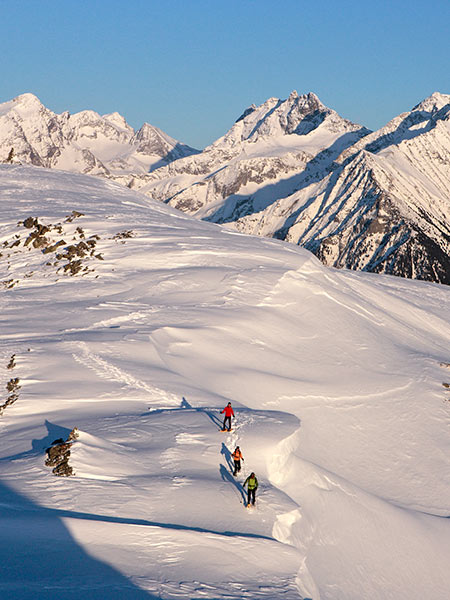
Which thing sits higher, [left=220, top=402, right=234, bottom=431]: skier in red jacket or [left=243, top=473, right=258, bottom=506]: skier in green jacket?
[left=220, top=402, right=234, bottom=431]: skier in red jacket

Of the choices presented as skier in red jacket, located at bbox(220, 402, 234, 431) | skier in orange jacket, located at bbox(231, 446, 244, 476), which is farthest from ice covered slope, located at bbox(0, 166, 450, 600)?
skier in orange jacket, located at bbox(231, 446, 244, 476)

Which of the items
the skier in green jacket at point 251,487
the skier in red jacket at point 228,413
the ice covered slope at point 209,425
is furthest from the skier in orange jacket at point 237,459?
the skier in red jacket at point 228,413

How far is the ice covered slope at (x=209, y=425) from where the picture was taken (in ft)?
54.0

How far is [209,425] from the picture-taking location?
2495 centimetres

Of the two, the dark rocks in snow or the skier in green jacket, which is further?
the dark rocks in snow

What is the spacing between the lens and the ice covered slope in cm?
1645

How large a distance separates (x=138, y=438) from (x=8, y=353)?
38.5ft

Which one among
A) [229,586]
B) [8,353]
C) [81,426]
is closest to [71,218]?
[8,353]

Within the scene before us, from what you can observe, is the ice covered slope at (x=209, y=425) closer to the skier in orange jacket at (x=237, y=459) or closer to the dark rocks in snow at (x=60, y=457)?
the dark rocks in snow at (x=60, y=457)

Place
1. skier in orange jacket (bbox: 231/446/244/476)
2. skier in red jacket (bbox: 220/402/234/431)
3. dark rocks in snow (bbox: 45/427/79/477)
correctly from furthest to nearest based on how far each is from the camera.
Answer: skier in red jacket (bbox: 220/402/234/431) → skier in orange jacket (bbox: 231/446/244/476) → dark rocks in snow (bbox: 45/427/79/477)

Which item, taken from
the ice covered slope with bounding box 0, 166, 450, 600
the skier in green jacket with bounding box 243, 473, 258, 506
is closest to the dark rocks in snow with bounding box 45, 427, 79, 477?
the ice covered slope with bounding box 0, 166, 450, 600

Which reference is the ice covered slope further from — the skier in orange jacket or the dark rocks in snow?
the skier in orange jacket

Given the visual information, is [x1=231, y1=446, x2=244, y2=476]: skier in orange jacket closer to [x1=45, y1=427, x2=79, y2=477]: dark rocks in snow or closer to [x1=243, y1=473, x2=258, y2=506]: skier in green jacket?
[x1=243, y1=473, x2=258, y2=506]: skier in green jacket

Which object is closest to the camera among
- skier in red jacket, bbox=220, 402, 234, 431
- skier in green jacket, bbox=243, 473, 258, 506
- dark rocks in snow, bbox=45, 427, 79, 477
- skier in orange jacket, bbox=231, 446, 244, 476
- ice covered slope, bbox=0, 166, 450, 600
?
ice covered slope, bbox=0, 166, 450, 600
